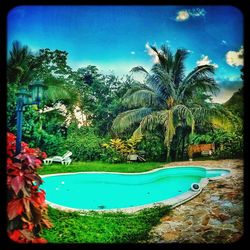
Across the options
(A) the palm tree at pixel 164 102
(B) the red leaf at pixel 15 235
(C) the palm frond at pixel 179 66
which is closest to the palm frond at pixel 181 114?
(A) the palm tree at pixel 164 102

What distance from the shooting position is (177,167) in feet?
10.7

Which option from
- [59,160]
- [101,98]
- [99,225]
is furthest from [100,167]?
[101,98]

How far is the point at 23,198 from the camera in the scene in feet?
9.48

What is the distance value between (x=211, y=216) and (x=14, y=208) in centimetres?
179

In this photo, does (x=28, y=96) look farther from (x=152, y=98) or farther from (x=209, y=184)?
(x=209, y=184)

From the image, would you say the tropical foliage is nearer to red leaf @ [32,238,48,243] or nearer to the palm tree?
the palm tree

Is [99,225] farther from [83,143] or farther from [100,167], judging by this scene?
[83,143]

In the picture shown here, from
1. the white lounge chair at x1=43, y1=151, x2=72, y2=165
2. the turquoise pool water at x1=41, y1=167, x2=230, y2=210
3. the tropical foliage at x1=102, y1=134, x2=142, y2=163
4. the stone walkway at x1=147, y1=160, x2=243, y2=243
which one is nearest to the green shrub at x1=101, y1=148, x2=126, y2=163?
the tropical foliage at x1=102, y1=134, x2=142, y2=163

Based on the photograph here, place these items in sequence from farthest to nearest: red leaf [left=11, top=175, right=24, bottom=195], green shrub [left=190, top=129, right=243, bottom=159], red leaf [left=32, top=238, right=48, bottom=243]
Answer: green shrub [left=190, top=129, right=243, bottom=159], red leaf [left=32, top=238, right=48, bottom=243], red leaf [left=11, top=175, right=24, bottom=195]

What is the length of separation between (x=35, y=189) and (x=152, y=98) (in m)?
1.42

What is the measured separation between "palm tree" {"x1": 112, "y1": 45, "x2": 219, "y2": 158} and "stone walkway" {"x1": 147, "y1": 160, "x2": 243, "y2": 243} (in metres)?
0.45

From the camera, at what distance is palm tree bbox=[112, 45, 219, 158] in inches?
127

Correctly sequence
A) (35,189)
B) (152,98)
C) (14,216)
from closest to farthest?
(14,216), (35,189), (152,98)
